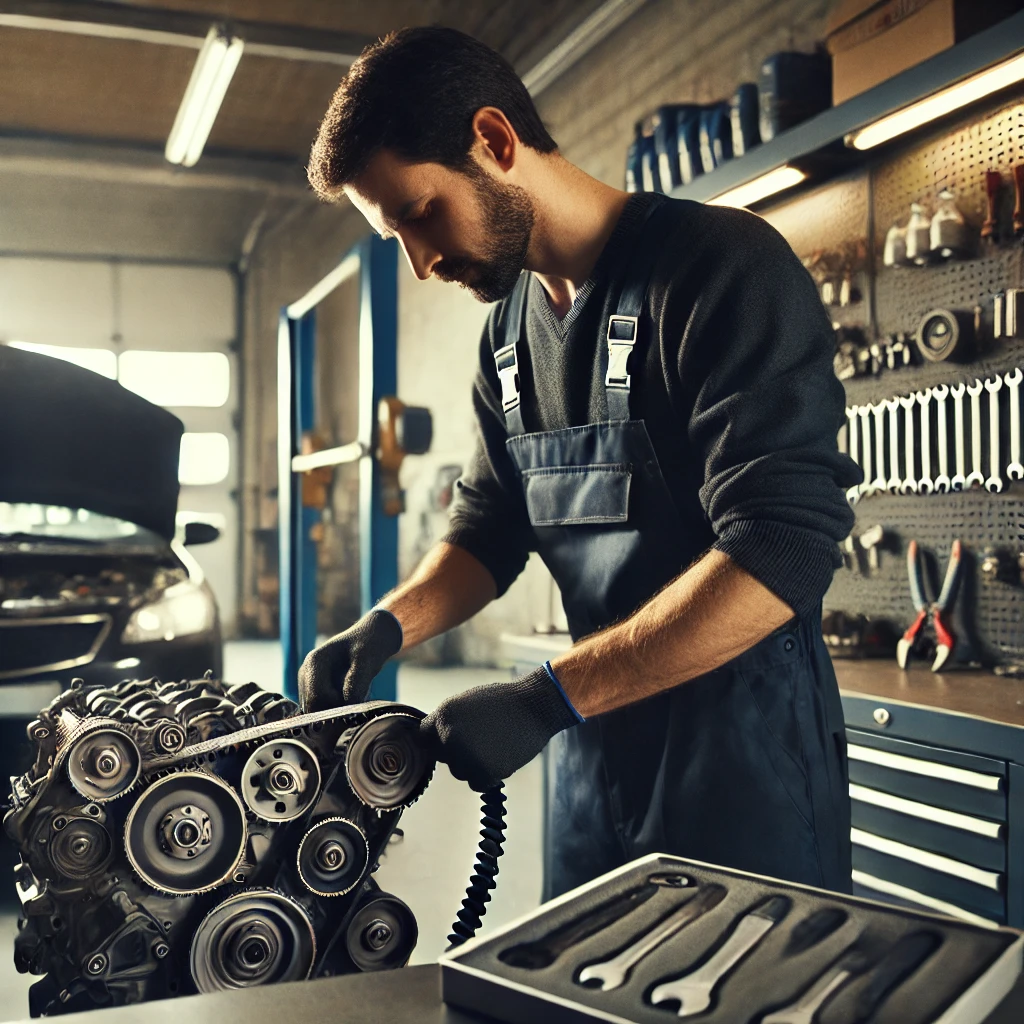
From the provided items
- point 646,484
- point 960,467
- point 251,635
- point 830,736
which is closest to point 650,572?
point 646,484

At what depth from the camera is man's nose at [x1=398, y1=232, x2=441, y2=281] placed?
4.31ft

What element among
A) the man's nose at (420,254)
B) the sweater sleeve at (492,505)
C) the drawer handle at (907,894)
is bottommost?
the drawer handle at (907,894)

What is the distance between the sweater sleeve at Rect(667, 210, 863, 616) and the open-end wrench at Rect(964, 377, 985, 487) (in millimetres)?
1236

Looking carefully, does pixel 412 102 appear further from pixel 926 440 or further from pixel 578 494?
pixel 926 440

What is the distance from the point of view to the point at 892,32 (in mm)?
2191

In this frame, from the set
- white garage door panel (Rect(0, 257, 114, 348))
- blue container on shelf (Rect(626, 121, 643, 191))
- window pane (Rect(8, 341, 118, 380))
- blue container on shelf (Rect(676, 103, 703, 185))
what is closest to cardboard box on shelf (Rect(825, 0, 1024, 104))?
blue container on shelf (Rect(676, 103, 703, 185))

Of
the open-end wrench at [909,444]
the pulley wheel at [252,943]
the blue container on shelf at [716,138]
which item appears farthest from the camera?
the blue container on shelf at [716,138]

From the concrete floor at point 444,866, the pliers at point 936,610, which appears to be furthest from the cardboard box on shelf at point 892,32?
the concrete floor at point 444,866

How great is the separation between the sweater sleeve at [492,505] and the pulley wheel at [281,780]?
74 cm

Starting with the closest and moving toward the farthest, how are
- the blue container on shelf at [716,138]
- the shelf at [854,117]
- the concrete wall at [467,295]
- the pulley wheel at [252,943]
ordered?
the pulley wheel at [252,943], the shelf at [854,117], the blue container on shelf at [716,138], the concrete wall at [467,295]

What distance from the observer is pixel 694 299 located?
1199 millimetres

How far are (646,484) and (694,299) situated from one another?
235 mm

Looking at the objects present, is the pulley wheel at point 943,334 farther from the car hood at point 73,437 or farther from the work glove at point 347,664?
the car hood at point 73,437

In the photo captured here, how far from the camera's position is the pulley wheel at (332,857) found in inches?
33.4
